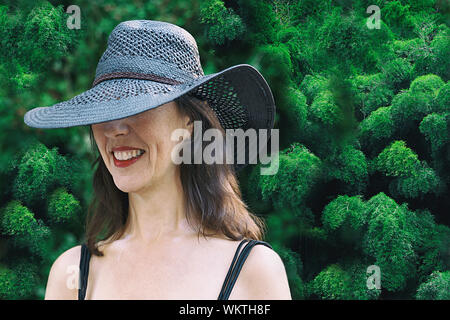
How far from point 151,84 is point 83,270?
1.65ft

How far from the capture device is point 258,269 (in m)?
1.16

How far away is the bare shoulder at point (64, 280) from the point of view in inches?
50.6

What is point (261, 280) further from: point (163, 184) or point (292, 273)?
point (292, 273)

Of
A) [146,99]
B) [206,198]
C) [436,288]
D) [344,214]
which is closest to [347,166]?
[344,214]

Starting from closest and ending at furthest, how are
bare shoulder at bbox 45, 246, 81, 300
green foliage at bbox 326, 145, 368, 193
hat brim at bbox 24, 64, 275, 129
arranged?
hat brim at bbox 24, 64, 275, 129, bare shoulder at bbox 45, 246, 81, 300, green foliage at bbox 326, 145, 368, 193

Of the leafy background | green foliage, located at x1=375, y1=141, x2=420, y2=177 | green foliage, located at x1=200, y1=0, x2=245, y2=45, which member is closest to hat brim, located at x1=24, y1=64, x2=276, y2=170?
the leafy background

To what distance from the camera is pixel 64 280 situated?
1303 millimetres

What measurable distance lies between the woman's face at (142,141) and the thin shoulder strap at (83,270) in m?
0.26

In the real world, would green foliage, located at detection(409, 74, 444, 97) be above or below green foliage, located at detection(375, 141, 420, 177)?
above

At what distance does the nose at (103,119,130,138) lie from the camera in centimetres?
113

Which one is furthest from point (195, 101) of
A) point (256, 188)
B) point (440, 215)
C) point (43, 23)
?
point (440, 215)

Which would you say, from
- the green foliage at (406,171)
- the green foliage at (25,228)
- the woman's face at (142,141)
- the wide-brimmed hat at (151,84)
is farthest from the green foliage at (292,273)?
the woman's face at (142,141)

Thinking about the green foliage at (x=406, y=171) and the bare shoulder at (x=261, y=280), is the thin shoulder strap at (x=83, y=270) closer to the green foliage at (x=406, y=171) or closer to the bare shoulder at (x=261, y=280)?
the bare shoulder at (x=261, y=280)

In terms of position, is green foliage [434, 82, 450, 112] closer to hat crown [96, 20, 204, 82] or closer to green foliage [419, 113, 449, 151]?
green foliage [419, 113, 449, 151]
